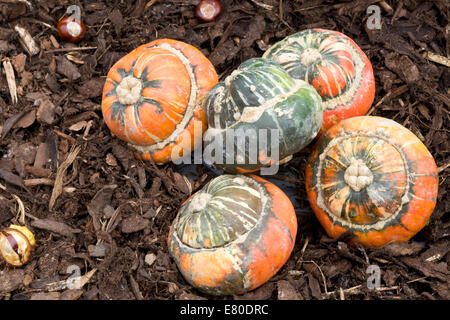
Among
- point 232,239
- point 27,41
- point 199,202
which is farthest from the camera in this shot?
point 27,41

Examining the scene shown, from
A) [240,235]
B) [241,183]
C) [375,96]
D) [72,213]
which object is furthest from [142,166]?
[375,96]

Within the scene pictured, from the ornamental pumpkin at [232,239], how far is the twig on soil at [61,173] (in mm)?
982

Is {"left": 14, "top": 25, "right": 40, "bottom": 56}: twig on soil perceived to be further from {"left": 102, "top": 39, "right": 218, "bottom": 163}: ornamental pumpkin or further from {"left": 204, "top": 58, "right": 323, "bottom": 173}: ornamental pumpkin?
{"left": 204, "top": 58, "right": 323, "bottom": 173}: ornamental pumpkin

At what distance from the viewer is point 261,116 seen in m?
3.01

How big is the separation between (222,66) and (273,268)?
1.90 meters

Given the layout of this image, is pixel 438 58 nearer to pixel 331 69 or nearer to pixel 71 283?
pixel 331 69

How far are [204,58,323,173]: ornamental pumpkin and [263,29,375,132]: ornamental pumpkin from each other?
0.25 m

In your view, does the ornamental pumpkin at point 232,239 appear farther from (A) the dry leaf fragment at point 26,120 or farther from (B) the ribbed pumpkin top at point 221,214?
(A) the dry leaf fragment at point 26,120

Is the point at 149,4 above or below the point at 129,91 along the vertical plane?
above

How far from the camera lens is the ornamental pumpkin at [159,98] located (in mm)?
3402

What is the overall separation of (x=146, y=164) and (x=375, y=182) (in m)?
1.68

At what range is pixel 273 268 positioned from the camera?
9.89 feet

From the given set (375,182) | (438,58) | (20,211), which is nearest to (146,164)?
(20,211)

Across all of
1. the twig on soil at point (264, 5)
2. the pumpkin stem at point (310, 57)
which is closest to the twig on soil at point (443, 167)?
the pumpkin stem at point (310, 57)
